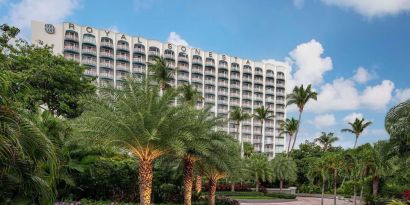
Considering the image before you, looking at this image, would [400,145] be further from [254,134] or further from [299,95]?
[254,134]

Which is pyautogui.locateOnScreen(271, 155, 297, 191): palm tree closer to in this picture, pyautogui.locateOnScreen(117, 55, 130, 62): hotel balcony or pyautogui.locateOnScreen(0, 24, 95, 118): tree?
pyautogui.locateOnScreen(0, 24, 95, 118): tree

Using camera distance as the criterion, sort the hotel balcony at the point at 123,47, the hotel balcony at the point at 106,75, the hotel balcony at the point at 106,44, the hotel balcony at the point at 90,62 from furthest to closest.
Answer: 1. the hotel balcony at the point at 123,47
2. the hotel balcony at the point at 106,44
3. the hotel balcony at the point at 106,75
4. the hotel balcony at the point at 90,62

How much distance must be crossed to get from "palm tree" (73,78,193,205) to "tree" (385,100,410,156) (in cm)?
1076

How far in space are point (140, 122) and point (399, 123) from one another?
13389 mm

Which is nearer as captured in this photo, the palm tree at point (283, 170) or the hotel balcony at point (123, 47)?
the palm tree at point (283, 170)

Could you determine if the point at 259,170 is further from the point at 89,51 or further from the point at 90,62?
the point at 89,51

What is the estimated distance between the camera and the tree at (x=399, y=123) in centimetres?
1972

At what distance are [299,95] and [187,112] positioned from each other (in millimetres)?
52381

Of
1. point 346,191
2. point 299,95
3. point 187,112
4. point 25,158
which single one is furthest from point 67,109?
point 299,95

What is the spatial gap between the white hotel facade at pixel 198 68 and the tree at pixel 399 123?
244ft

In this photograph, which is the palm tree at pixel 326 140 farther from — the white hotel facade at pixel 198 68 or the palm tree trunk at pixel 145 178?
the palm tree trunk at pixel 145 178

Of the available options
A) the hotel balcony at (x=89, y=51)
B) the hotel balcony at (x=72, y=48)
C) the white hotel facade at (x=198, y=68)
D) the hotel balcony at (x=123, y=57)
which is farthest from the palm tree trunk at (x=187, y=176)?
the hotel balcony at (x=123, y=57)

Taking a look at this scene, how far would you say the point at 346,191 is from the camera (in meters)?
52.2

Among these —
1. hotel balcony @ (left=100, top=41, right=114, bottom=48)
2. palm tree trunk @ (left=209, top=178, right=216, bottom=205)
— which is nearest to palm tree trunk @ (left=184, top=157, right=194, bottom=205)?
palm tree trunk @ (left=209, top=178, right=216, bottom=205)
